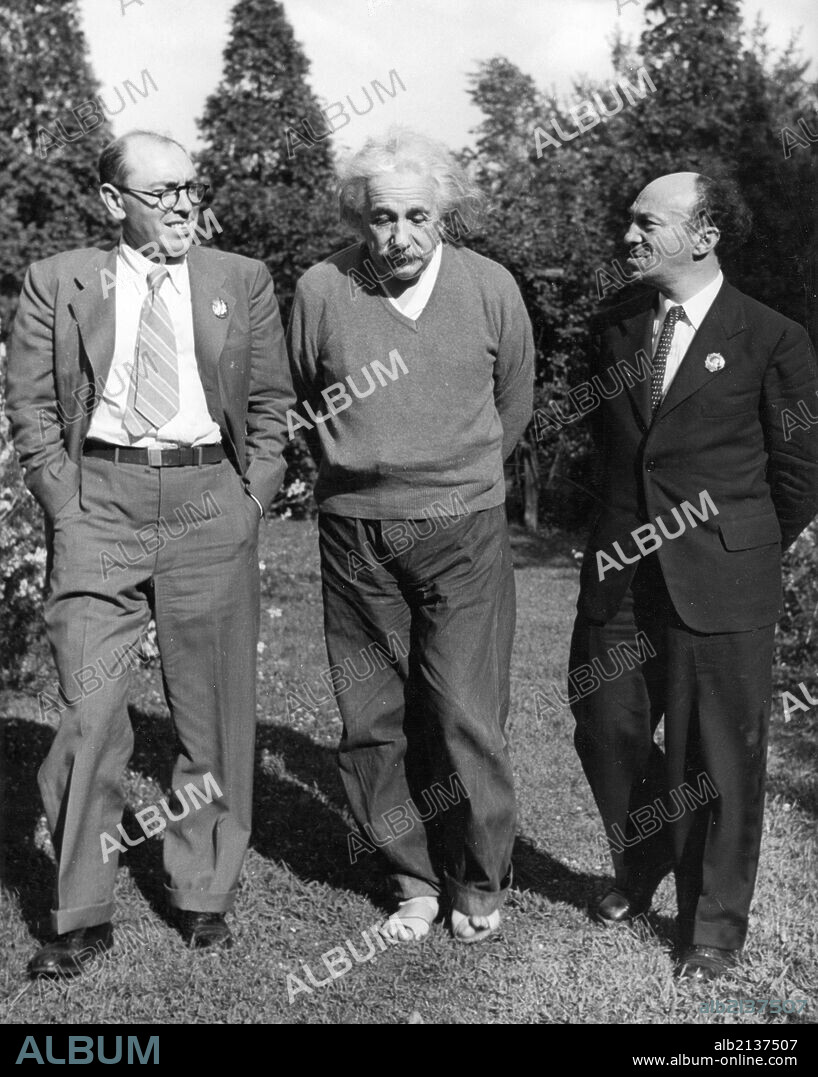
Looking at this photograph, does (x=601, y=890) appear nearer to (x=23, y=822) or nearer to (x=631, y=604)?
(x=631, y=604)

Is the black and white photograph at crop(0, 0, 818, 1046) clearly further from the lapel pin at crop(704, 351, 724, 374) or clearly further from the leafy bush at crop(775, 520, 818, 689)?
the leafy bush at crop(775, 520, 818, 689)

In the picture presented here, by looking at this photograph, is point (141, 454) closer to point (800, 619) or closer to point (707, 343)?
point (707, 343)

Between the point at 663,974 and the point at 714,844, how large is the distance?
0.41m

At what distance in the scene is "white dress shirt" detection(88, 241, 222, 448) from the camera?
3.68 meters

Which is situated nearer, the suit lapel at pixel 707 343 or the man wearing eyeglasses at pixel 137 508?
the suit lapel at pixel 707 343

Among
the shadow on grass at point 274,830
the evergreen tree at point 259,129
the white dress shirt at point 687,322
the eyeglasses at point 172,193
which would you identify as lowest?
the shadow on grass at point 274,830

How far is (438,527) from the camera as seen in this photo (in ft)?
12.3

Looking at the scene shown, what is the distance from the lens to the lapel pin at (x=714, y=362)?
3.49 metres

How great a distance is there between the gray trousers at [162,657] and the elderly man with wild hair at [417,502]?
0.34 meters

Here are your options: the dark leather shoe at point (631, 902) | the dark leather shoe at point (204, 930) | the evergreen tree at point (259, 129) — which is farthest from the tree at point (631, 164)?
the dark leather shoe at point (204, 930)

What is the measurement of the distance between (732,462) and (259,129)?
20314 mm

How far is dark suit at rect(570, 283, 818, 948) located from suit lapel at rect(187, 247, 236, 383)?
1.21 m

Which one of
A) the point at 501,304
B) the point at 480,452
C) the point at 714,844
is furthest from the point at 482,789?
the point at 501,304

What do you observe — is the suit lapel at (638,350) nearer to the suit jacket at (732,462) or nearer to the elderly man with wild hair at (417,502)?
the suit jacket at (732,462)
